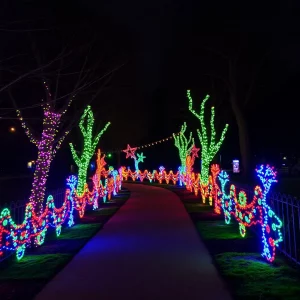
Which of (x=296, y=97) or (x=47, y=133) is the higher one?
(x=296, y=97)

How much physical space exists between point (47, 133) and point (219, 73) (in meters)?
15.6

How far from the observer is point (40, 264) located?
6812 mm

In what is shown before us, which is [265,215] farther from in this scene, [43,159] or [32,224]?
[43,159]

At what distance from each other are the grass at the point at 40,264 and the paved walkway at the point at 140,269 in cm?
17

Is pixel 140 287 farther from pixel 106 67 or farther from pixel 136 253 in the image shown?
pixel 106 67

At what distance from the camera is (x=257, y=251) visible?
24.5ft

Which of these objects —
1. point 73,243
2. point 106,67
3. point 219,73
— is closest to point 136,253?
point 73,243

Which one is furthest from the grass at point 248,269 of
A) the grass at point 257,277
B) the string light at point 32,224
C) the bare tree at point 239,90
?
the bare tree at point 239,90

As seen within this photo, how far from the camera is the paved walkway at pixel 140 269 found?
5.12 meters

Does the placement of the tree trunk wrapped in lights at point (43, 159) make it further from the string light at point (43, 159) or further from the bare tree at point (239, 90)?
the bare tree at point (239, 90)

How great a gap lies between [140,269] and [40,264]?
5.81 feet

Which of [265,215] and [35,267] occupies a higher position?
[265,215]

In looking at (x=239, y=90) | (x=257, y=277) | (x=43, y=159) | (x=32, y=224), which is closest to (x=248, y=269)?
(x=257, y=277)

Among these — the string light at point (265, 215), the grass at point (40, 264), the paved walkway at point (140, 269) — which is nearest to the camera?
the paved walkway at point (140, 269)
